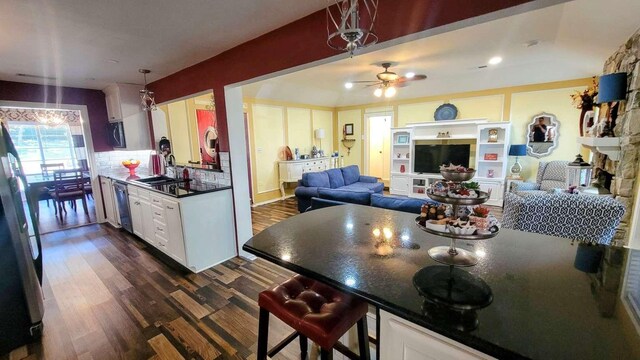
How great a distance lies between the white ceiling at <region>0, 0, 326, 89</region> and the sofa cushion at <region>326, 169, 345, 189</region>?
3.20 m

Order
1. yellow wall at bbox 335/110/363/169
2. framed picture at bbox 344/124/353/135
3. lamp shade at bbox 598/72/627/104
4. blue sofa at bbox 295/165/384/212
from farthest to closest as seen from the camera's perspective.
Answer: framed picture at bbox 344/124/353/135 → yellow wall at bbox 335/110/363/169 → blue sofa at bbox 295/165/384/212 → lamp shade at bbox 598/72/627/104

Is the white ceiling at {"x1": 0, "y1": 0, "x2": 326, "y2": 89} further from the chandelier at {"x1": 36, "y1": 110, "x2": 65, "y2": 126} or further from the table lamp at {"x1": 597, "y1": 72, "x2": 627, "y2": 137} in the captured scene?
the chandelier at {"x1": 36, "y1": 110, "x2": 65, "y2": 126}

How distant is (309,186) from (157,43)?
9.82 feet

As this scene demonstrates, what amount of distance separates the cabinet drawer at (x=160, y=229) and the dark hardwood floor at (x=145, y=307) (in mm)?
347

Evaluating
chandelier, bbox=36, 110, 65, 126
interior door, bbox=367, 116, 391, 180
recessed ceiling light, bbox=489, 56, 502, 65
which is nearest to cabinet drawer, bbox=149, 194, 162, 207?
recessed ceiling light, bbox=489, 56, 502, 65

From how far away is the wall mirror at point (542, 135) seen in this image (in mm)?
4988

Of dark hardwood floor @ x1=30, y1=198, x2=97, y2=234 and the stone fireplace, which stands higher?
the stone fireplace

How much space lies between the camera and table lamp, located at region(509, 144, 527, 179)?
509 centimetres

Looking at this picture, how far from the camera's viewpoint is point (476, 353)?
775mm

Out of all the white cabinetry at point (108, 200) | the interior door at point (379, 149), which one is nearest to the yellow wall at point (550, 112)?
the interior door at point (379, 149)

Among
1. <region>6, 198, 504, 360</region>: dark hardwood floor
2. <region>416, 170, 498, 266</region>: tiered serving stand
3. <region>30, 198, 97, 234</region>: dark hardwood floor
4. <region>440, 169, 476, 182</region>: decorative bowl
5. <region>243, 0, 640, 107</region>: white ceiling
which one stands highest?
<region>243, 0, 640, 107</region>: white ceiling

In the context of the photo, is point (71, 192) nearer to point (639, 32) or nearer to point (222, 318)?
point (222, 318)

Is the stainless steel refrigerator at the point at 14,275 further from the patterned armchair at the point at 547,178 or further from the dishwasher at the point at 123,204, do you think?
the patterned armchair at the point at 547,178

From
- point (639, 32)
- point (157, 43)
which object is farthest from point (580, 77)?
point (157, 43)
